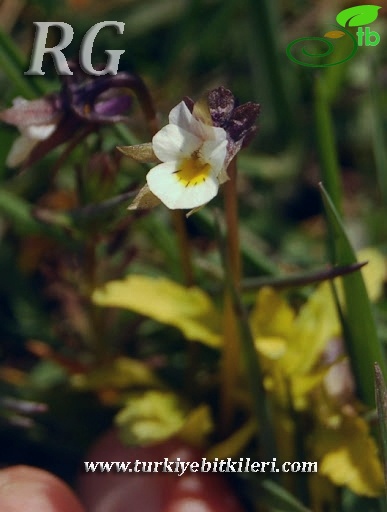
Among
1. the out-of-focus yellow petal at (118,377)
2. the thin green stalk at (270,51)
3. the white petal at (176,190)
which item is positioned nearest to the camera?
the white petal at (176,190)

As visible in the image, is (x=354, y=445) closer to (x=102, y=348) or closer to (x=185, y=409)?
(x=185, y=409)

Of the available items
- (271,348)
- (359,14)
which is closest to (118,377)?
(271,348)

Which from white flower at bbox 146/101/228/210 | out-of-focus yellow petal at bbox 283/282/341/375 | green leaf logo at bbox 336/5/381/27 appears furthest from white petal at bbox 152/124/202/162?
green leaf logo at bbox 336/5/381/27

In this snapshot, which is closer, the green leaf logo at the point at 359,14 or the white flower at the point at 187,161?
the white flower at the point at 187,161

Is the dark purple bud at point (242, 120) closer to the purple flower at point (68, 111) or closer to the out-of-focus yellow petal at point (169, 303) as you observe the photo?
the purple flower at point (68, 111)

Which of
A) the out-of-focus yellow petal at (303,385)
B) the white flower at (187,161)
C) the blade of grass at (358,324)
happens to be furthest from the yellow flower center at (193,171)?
the out-of-focus yellow petal at (303,385)

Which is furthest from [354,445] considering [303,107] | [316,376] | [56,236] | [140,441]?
[303,107]

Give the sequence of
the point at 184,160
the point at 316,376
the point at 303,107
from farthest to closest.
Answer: the point at 303,107 < the point at 316,376 < the point at 184,160

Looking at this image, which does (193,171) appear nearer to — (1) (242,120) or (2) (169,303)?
(1) (242,120)
